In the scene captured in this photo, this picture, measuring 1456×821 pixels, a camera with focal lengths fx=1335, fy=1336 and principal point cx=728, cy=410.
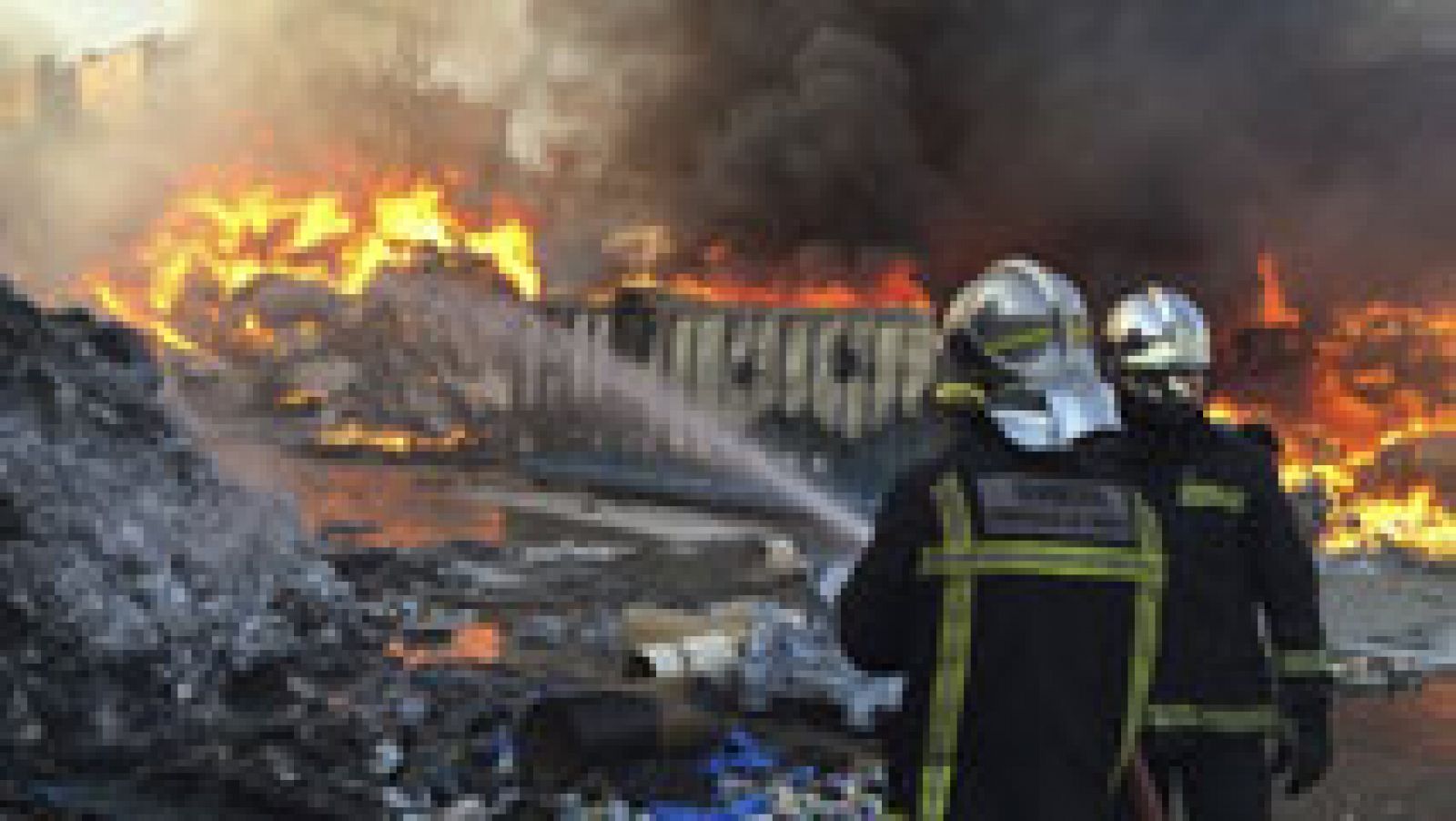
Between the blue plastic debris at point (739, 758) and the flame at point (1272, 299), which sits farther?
the flame at point (1272, 299)

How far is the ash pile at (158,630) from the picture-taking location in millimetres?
5234

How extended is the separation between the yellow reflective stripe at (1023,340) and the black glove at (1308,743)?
165 cm

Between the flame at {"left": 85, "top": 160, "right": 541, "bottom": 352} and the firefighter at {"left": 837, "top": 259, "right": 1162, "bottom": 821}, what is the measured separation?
1887 centimetres

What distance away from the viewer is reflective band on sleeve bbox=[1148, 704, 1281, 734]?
3387 millimetres

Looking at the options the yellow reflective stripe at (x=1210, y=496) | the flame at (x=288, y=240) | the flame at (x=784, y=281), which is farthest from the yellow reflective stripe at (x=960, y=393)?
the flame at (x=288, y=240)

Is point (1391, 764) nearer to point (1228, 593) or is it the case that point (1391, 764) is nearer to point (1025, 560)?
point (1228, 593)

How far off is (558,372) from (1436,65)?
1294 cm

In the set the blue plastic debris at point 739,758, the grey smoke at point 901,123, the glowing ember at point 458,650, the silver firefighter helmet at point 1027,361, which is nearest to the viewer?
the silver firefighter helmet at point 1027,361

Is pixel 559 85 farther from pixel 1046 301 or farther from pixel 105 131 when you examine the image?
pixel 1046 301

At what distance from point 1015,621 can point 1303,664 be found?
62.4 inches

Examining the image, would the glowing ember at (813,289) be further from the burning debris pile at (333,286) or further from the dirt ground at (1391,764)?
the dirt ground at (1391,764)

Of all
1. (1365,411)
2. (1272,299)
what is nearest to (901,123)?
(1272,299)

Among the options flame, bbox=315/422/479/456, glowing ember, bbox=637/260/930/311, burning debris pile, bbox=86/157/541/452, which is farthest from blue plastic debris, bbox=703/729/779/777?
glowing ember, bbox=637/260/930/311

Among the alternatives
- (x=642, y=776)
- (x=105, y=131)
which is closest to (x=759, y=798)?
(x=642, y=776)
